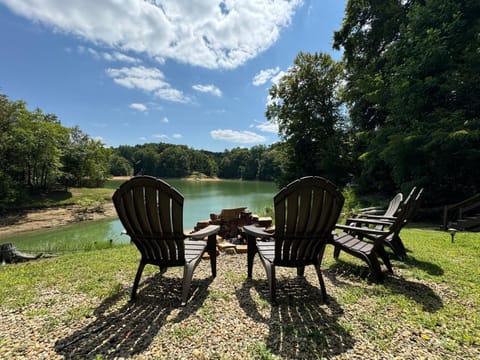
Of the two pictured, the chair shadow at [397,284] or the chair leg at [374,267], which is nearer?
the chair shadow at [397,284]

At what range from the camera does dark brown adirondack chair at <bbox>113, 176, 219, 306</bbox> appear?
1823mm

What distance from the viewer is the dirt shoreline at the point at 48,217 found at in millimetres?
9958

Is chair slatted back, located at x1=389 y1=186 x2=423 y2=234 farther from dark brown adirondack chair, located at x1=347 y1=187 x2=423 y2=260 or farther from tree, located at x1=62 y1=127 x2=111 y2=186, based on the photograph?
tree, located at x1=62 y1=127 x2=111 y2=186

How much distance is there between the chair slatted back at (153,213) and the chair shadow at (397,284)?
167 cm

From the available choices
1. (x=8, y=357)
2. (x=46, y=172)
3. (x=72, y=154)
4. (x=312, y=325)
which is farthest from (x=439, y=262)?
(x=72, y=154)

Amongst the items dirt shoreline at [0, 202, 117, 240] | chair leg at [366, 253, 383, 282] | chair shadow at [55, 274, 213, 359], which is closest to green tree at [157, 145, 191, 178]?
dirt shoreline at [0, 202, 117, 240]

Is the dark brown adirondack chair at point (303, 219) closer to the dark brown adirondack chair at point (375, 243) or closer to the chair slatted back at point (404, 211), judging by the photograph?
the dark brown adirondack chair at point (375, 243)

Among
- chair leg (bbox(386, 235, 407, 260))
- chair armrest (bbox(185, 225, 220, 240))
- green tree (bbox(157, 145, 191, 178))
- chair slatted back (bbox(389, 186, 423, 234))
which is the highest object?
green tree (bbox(157, 145, 191, 178))

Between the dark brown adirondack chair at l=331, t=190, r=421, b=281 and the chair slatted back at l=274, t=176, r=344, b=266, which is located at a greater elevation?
the chair slatted back at l=274, t=176, r=344, b=266

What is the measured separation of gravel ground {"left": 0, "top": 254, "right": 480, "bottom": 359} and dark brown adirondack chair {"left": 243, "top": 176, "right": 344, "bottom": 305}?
0.86 ft

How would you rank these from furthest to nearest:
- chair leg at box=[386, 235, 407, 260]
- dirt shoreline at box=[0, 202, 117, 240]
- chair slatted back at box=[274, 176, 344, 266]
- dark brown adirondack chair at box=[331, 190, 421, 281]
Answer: dirt shoreline at box=[0, 202, 117, 240] < chair leg at box=[386, 235, 407, 260] < dark brown adirondack chair at box=[331, 190, 421, 281] < chair slatted back at box=[274, 176, 344, 266]

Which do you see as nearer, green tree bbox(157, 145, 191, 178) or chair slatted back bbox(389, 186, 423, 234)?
chair slatted back bbox(389, 186, 423, 234)

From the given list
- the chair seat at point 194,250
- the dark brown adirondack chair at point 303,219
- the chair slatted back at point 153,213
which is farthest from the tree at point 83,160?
the dark brown adirondack chair at point 303,219

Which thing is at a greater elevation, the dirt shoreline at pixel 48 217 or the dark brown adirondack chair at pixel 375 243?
the dark brown adirondack chair at pixel 375 243
